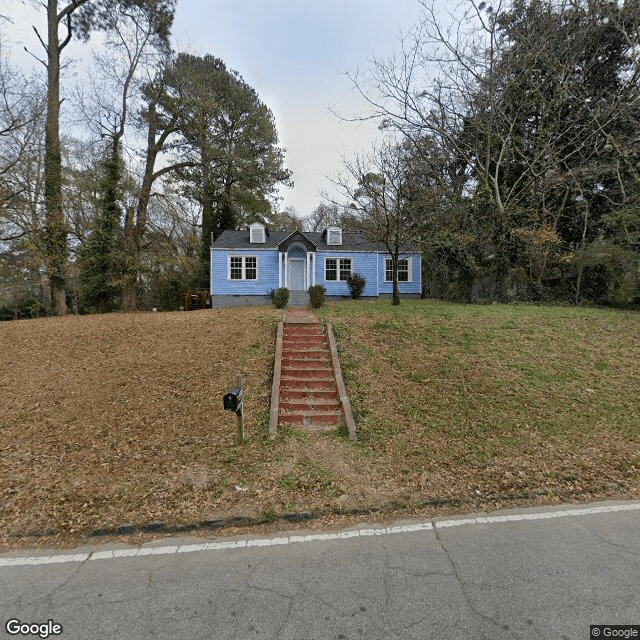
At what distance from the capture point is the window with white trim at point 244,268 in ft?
59.4

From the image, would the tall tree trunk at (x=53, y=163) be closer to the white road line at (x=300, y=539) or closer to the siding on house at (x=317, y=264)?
the siding on house at (x=317, y=264)

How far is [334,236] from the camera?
1909 centimetres

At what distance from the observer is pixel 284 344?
Answer: 25.0 ft

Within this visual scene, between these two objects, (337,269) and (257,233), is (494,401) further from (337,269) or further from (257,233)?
(257,233)

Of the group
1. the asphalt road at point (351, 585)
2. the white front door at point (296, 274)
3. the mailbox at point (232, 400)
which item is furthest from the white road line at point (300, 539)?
the white front door at point (296, 274)

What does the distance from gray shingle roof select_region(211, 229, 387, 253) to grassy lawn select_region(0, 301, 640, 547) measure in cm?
1008

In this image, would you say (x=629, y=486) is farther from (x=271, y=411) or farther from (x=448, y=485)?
(x=271, y=411)

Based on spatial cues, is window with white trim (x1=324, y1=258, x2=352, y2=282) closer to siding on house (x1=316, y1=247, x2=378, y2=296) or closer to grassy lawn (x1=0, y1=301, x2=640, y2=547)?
siding on house (x1=316, y1=247, x2=378, y2=296)

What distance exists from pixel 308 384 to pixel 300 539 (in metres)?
3.34

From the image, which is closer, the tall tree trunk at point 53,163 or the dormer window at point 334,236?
the tall tree trunk at point 53,163

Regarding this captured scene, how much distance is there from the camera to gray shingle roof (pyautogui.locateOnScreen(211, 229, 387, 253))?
18.2 meters

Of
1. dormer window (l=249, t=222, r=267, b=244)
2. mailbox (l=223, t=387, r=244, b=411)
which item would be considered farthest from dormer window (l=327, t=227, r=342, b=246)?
mailbox (l=223, t=387, r=244, b=411)

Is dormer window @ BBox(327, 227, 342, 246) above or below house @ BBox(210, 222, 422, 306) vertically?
above

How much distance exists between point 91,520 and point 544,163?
20.4 m
